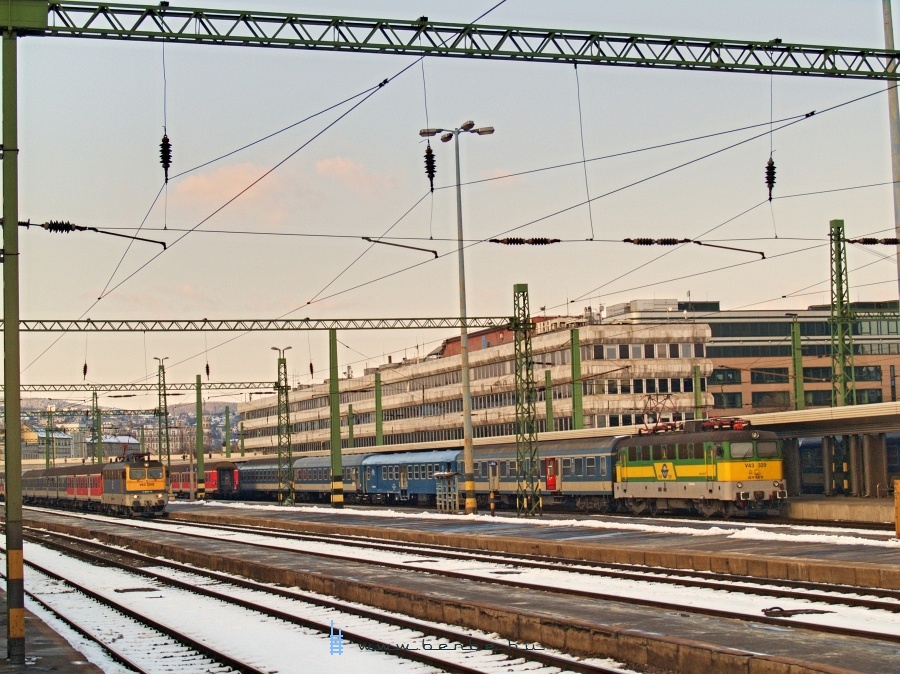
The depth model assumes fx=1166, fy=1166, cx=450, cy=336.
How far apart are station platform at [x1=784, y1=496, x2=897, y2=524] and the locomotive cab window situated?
223 centimetres

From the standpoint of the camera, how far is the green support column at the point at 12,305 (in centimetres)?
1498

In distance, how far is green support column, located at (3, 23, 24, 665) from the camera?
49.2 feet

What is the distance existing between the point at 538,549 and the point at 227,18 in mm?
15352

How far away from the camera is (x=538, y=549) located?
29.9 m

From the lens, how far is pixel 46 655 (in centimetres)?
1588

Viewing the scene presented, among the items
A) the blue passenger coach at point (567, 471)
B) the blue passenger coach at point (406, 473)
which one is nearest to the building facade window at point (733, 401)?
the blue passenger coach at point (406, 473)

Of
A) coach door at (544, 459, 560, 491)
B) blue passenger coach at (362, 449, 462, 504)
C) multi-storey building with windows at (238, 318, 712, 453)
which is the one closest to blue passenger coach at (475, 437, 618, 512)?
coach door at (544, 459, 560, 491)

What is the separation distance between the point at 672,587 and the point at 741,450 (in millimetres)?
19488

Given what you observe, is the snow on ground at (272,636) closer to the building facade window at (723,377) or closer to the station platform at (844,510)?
A: the station platform at (844,510)

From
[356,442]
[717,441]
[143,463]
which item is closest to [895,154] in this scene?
[717,441]

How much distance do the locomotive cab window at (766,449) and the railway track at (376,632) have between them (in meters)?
20.2

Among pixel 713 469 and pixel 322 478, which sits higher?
pixel 713 469

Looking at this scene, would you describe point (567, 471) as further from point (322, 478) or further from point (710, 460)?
point (322, 478)

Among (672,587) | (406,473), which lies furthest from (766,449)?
(406,473)
